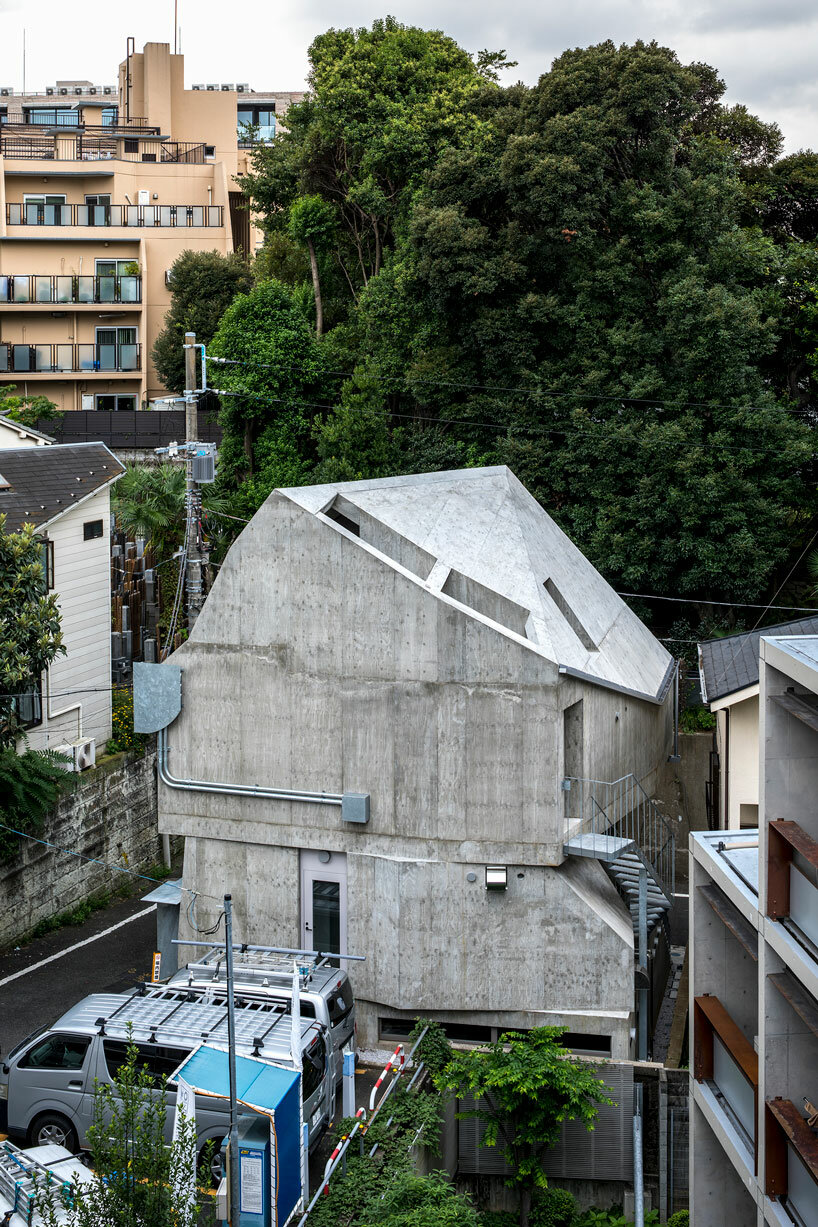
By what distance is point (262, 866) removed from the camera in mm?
21922

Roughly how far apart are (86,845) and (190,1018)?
39.9 ft

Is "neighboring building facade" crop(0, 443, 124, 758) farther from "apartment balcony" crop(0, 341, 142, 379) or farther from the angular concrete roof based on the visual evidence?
"apartment balcony" crop(0, 341, 142, 379)

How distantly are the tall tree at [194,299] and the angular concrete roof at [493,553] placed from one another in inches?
1369

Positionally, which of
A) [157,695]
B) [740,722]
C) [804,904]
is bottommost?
[804,904]

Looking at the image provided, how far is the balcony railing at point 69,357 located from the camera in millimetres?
60875

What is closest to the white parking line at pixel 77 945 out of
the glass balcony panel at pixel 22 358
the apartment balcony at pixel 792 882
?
the apartment balcony at pixel 792 882

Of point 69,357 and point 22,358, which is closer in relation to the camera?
Result: point 22,358

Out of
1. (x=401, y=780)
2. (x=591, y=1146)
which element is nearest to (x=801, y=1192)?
(x=591, y=1146)

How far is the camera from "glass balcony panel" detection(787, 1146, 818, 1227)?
516 inches

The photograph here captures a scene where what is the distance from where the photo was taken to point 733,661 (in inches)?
944

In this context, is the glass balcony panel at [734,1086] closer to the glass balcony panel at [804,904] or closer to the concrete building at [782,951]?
the concrete building at [782,951]

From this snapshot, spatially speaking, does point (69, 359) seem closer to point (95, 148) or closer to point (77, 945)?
point (95, 148)

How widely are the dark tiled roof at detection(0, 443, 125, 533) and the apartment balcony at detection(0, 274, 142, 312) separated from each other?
105ft

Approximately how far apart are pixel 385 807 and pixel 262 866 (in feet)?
8.54
